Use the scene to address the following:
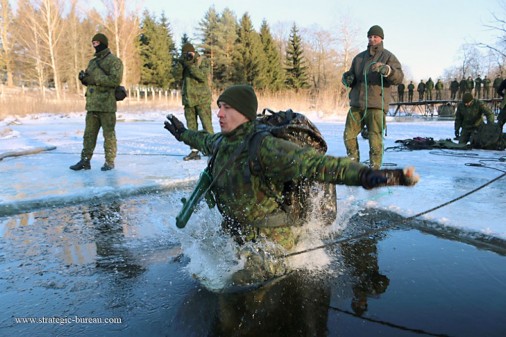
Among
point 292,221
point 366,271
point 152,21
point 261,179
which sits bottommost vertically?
point 366,271

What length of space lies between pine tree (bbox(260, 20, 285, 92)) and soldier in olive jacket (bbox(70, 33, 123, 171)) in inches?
1481

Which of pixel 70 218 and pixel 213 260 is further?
pixel 70 218

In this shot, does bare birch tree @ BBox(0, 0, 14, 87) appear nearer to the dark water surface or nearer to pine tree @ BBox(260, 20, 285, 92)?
pine tree @ BBox(260, 20, 285, 92)

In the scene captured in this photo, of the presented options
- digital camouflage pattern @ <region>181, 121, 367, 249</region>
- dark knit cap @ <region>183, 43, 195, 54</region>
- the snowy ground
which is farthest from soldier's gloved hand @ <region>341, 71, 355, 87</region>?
digital camouflage pattern @ <region>181, 121, 367, 249</region>

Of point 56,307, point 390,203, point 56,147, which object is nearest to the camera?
point 56,307

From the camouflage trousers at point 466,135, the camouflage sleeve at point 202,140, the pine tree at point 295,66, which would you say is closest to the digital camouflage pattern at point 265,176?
the camouflage sleeve at point 202,140

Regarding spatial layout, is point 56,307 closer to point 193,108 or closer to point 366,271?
point 366,271

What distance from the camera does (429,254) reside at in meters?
3.08

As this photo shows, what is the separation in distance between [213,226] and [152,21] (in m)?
50.3

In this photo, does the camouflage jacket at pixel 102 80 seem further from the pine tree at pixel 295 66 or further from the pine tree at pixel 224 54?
the pine tree at pixel 295 66

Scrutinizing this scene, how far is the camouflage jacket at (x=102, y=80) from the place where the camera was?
598 cm

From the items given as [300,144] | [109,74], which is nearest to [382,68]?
[300,144]

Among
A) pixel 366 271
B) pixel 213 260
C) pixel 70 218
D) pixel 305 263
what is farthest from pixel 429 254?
pixel 70 218

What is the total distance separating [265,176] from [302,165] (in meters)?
0.30
